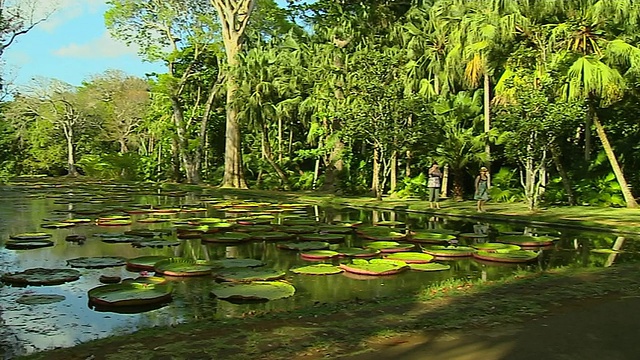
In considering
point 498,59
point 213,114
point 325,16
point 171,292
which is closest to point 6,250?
point 171,292

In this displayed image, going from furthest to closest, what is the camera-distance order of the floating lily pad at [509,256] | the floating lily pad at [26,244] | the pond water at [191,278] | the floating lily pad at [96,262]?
the floating lily pad at [26,244], the floating lily pad at [509,256], the floating lily pad at [96,262], the pond water at [191,278]

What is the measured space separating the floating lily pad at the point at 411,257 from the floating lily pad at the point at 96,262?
442 centimetres

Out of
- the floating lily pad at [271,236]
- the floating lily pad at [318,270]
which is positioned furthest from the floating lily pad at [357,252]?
the floating lily pad at [271,236]

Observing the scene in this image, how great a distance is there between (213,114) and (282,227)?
2802cm

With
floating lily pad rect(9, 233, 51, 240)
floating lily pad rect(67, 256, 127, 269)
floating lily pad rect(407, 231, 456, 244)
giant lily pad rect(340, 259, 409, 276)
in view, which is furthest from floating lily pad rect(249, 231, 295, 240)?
floating lily pad rect(9, 233, 51, 240)

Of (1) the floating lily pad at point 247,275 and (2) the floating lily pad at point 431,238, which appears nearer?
(1) the floating lily pad at point 247,275

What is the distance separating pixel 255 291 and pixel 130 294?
1467mm

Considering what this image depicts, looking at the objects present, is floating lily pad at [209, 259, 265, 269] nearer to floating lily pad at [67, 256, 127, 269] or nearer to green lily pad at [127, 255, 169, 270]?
green lily pad at [127, 255, 169, 270]

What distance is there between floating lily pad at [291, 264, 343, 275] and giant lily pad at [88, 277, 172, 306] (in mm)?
2134

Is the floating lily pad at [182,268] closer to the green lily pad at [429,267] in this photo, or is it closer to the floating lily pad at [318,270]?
the floating lily pad at [318,270]

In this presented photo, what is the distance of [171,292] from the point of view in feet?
24.4

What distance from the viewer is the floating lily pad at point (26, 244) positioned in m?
11.4

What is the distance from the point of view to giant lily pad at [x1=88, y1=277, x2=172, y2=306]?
22.4 feet

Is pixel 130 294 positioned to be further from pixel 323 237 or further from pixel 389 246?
pixel 323 237
